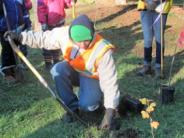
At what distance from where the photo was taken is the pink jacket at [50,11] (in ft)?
23.7

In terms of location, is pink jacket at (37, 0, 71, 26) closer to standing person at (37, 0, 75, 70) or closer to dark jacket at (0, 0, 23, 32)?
standing person at (37, 0, 75, 70)

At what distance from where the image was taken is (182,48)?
8109 millimetres

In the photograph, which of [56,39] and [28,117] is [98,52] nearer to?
[56,39]

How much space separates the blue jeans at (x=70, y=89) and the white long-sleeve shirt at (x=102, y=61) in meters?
0.24

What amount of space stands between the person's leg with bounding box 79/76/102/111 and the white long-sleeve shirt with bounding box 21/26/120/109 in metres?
0.23

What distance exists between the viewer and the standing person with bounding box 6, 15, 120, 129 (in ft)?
15.5

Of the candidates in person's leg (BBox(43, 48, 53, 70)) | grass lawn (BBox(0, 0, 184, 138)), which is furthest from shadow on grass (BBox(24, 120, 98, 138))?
person's leg (BBox(43, 48, 53, 70))

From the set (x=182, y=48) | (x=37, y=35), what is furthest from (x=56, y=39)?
(x=182, y=48)

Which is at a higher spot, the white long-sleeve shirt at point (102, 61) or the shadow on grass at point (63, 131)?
the white long-sleeve shirt at point (102, 61)

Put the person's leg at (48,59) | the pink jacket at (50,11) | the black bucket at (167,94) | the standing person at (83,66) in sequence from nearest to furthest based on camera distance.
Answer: the standing person at (83,66)
the black bucket at (167,94)
the pink jacket at (50,11)
the person's leg at (48,59)

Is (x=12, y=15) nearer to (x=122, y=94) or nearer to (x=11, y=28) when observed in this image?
(x=11, y=28)

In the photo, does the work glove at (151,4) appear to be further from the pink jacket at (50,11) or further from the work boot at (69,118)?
the work boot at (69,118)

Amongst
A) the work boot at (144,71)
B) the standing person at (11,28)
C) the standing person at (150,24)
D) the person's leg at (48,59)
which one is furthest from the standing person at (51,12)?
the work boot at (144,71)

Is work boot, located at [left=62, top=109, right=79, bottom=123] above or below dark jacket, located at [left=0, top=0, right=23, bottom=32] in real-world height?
below
